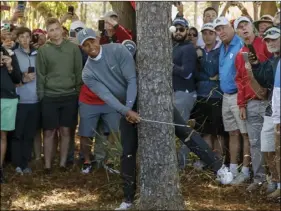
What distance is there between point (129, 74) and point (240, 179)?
2180mm

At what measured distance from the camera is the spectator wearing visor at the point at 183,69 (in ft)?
26.9

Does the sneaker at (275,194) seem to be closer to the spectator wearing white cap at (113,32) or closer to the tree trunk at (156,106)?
the tree trunk at (156,106)

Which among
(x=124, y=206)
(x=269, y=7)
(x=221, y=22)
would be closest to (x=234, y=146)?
(x=221, y=22)

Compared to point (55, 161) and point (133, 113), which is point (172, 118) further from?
point (55, 161)

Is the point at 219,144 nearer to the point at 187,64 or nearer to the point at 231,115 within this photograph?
the point at 231,115

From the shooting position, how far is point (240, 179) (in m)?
7.50

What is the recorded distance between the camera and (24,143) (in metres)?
8.54

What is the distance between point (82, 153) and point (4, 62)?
184cm

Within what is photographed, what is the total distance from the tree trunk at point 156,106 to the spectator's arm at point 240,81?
1.65m

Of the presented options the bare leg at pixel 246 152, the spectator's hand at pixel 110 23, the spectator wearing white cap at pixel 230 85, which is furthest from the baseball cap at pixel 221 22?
the spectator's hand at pixel 110 23

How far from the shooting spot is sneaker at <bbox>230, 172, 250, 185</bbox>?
7.43 m

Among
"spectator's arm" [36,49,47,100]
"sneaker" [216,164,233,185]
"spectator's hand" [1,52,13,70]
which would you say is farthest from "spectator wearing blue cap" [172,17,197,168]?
"spectator's hand" [1,52,13,70]

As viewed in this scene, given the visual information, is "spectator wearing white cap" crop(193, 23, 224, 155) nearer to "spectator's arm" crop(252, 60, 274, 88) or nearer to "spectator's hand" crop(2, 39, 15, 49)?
"spectator's arm" crop(252, 60, 274, 88)

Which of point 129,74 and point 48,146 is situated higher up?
point 129,74
